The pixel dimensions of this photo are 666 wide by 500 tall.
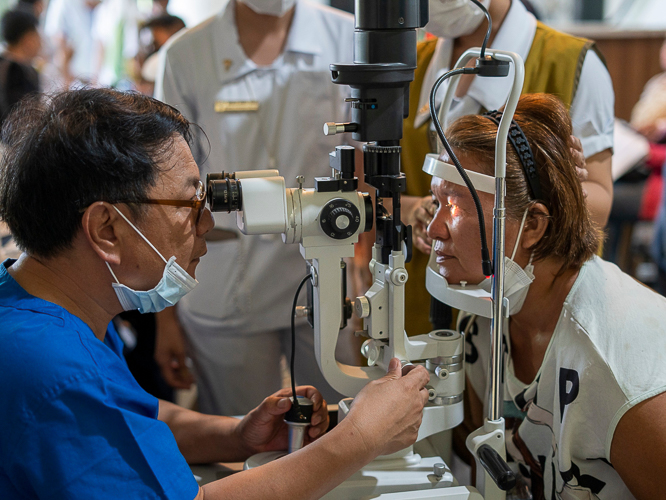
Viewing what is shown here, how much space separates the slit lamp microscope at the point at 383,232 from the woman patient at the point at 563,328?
109 mm

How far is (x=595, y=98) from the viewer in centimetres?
144

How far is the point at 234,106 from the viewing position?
1.78 m

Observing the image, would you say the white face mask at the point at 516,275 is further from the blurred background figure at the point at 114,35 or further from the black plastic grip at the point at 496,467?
the blurred background figure at the point at 114,35

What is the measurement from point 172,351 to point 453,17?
1.25 meters

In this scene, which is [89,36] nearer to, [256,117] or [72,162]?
[256,117]

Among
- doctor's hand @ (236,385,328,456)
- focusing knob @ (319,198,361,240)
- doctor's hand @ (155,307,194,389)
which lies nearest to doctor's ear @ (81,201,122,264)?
focusing knob @ (319,198,361,240)

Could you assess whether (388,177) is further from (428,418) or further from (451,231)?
(428,418)

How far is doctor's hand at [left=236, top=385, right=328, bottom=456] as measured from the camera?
3.98 feet

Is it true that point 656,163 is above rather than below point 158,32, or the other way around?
below

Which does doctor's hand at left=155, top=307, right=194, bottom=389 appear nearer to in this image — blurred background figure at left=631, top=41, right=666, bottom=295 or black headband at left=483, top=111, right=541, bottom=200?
black headband at left=483, top=111, right=541, bottom=200

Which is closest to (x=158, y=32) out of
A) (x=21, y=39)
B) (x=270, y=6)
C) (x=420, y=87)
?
(x=21, y=39)

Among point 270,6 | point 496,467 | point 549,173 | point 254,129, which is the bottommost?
point 496,467

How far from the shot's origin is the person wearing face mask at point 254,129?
1.79 m

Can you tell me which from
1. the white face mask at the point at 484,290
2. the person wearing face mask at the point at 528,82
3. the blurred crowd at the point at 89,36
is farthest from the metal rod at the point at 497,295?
the blurred crowd at the point at 89,36
